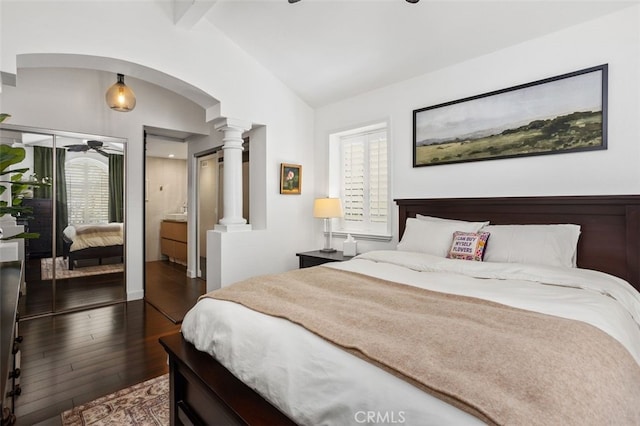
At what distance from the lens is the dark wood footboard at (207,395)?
1.12m

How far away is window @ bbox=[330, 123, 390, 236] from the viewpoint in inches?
145

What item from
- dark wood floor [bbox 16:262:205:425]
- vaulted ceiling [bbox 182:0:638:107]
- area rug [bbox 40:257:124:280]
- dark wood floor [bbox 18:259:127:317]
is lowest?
dark wood floor [bbox 16:262:205:425]

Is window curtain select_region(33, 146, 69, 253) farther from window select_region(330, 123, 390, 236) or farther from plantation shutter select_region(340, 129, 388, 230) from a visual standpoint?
plantation shutter select_region(340, 129, 388, 230)

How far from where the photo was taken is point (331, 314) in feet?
4.35

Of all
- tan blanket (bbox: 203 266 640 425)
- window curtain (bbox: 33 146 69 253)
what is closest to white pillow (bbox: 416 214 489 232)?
tan blanket (bbox: 203 266 640 425)

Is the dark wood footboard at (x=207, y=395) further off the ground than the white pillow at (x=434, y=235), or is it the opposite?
the white pillow at (x=434, y=235)

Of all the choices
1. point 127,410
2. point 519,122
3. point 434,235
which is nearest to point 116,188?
point 127,410

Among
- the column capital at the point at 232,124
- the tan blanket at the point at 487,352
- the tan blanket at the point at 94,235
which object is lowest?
the tan blanket at the point at 487,352

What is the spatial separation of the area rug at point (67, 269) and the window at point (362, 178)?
2854 millimetres

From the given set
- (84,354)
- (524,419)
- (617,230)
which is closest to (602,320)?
(524,419)

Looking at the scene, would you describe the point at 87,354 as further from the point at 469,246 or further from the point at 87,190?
the point at 469,246

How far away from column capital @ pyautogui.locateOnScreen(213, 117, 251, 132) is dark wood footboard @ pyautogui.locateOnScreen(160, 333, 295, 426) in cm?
229

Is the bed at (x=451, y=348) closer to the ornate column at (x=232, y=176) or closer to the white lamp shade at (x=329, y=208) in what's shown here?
the white lamp shade at (x=329, y=208)

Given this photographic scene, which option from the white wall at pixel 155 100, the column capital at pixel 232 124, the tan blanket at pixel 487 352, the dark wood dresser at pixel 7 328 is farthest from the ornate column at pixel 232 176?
the tan blanket at pixel 487 352
